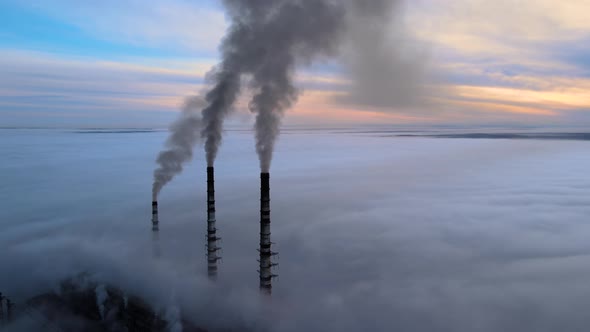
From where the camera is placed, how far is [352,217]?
8000 cm

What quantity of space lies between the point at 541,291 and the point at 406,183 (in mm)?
79687

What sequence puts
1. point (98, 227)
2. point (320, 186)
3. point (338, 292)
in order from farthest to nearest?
point (320, 186)
point (98, 227)
point (338, 292)

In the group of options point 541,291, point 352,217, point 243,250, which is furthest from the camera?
point 352,217

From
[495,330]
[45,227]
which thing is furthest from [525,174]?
[45,227]

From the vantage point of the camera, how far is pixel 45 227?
202ft

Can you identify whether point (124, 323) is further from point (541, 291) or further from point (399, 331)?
point (541, 291)

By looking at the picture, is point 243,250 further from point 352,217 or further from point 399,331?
point 352,217

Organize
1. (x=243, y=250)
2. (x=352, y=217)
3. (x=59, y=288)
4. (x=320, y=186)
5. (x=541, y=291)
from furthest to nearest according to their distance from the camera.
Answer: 1. (x=320, y=186)
2. (x=352, y=217)
3. (x=243, y=250)
4. (x=541, y=291)
5. (x=59, y=288)

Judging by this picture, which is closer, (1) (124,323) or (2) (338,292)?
(1) (124,323)

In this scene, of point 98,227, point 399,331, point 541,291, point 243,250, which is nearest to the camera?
point 399,331

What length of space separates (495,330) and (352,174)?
338 ft

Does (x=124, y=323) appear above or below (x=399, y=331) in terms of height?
above

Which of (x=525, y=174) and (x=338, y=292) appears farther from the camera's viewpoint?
(x=525, y=174)

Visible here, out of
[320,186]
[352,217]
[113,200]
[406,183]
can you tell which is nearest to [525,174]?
[406,183]
